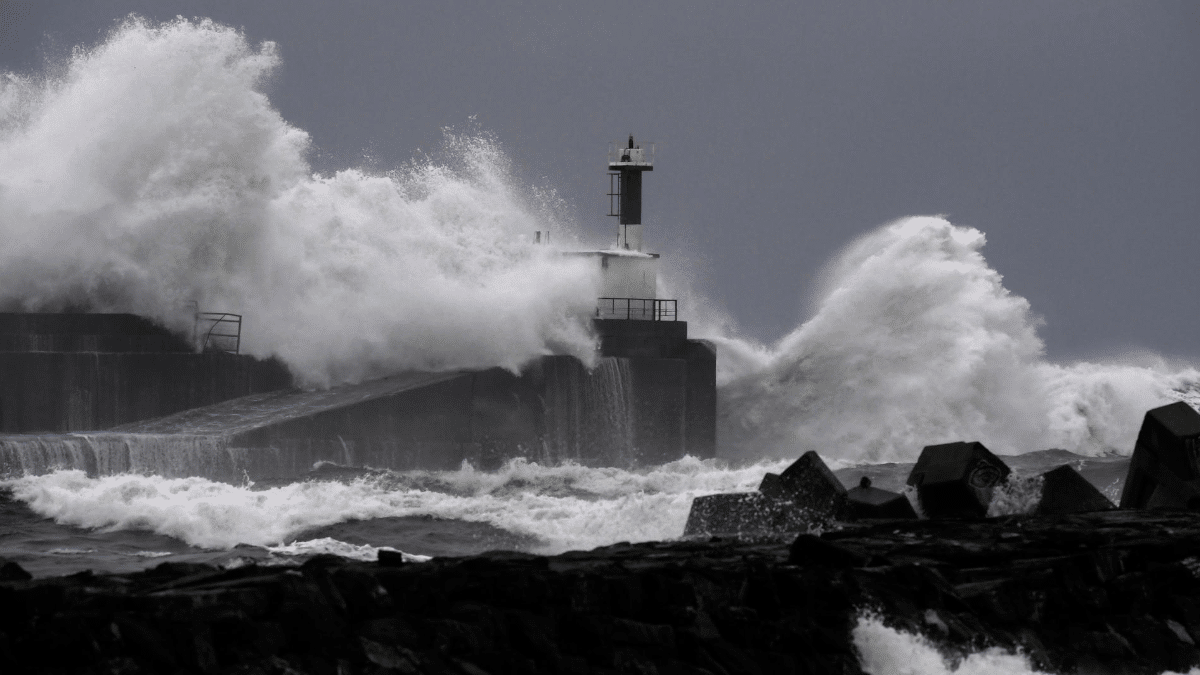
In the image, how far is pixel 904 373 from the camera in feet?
105

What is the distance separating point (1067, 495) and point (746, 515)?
2503mm

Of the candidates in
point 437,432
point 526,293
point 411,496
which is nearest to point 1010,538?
point 411,496

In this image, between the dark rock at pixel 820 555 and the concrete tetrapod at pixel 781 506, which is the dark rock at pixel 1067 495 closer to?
the concrete tetrapod at pixel 781 506

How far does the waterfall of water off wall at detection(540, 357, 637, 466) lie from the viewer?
83.1ft

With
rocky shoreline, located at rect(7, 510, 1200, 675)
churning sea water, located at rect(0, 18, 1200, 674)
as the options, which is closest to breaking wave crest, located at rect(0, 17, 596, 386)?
churning sea water, located at rect(0, 18, 1200, 674)

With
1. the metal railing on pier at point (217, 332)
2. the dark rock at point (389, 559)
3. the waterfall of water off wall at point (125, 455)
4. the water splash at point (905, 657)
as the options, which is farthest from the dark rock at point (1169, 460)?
the metal railing on pier at point (217, 332)

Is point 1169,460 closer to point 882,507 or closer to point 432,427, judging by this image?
point 882,507

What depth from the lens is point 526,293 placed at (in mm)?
27578

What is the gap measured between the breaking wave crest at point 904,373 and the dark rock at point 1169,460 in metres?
16.3

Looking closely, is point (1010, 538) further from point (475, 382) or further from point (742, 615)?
point (475, 382)

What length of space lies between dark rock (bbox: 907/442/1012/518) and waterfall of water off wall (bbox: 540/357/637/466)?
11.0 meters

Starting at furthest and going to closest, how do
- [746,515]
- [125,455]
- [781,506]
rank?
[125,455]
[781,506]
[746,515]

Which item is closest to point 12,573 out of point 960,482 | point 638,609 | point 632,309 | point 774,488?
point 638,609

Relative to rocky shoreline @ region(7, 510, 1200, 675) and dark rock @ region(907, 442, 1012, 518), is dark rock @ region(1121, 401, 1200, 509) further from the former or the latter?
rocky shoreline @ region(7, 510, 1200, 675)
